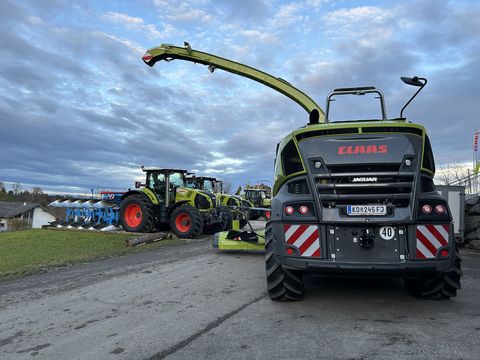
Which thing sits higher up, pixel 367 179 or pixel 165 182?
pixel 165 182

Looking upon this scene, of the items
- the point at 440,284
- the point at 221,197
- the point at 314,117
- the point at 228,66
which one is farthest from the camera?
the point at 221,197

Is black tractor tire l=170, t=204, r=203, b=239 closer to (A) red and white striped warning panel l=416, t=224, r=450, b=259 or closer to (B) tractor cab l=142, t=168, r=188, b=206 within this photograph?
(B) tractor cab l=142, t=168, r=188, b=206

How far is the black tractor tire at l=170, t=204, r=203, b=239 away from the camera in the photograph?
1434cm

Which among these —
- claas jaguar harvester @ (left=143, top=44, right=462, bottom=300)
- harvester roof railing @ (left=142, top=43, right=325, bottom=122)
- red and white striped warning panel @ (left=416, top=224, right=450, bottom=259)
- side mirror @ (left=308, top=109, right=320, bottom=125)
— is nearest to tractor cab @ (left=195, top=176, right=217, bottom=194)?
harvester roof railing @ (left=142, top=43, right=325, bottom=122)

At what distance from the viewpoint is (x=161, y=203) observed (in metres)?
16.0

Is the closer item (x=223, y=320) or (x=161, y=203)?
(x=223, y=320)

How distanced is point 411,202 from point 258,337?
7.79ft

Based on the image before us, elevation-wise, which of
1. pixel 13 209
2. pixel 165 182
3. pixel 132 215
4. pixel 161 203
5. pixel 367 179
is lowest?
pixel 132 215

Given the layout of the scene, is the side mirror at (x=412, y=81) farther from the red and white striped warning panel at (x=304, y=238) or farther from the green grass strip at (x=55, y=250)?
the green grass strip at (x=55, y=250)

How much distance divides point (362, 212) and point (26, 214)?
75.4 m

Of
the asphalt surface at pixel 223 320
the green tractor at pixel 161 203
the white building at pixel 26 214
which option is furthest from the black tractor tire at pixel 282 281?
the white building at pixel 26 214

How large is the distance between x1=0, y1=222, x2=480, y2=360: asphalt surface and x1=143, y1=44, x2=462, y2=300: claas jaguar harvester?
52 cm

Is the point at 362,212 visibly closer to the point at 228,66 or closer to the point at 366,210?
the point at 366,210

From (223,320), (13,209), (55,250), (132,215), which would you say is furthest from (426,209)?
(13,209)
